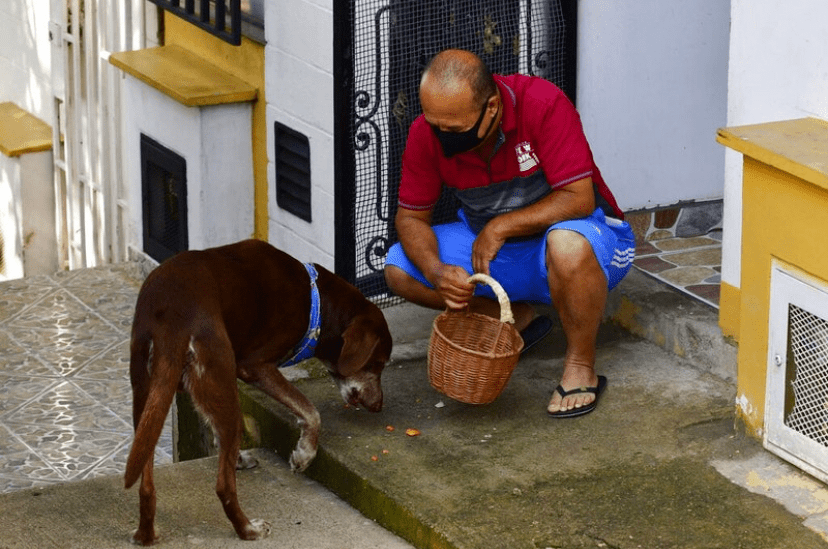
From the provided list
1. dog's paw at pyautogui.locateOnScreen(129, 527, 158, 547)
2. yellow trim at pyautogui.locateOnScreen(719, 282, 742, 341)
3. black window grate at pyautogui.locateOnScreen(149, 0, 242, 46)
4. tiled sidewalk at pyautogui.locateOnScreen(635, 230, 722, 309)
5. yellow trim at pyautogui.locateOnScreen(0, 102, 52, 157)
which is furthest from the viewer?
yellow trim at pyautogui.locateOnScreen(0, 102, 52, 157)

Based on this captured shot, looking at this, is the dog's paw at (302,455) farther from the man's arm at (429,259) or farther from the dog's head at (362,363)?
the man's arm at (429,259)

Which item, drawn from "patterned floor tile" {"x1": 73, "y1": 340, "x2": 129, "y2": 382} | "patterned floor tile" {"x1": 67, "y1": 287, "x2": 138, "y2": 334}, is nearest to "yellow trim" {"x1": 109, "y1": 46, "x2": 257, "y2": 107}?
"patterned floor tile" {"x1": 67, "y1": 287, "x2": 138, "y2": 334}

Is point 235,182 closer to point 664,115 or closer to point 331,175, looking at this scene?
point 331,175

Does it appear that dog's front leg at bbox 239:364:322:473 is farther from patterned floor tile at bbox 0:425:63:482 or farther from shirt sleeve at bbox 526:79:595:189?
patterned floor tile at bbox 0:425:63:482

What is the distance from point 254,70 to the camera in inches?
254

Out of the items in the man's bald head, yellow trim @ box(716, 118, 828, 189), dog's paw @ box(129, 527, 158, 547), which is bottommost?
dog's paw @ box(129, 527, 158, 547)

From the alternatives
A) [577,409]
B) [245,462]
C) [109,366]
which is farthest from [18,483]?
[577,409]

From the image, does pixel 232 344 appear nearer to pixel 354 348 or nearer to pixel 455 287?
pixel 354 348

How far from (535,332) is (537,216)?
0.62 m

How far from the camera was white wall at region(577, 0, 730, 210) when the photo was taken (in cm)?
561

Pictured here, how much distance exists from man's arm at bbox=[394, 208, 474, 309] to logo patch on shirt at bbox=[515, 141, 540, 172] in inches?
14.9

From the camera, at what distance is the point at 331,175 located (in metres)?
5.86

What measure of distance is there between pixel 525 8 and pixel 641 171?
0.83 metres

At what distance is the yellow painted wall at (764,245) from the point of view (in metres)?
3.75
